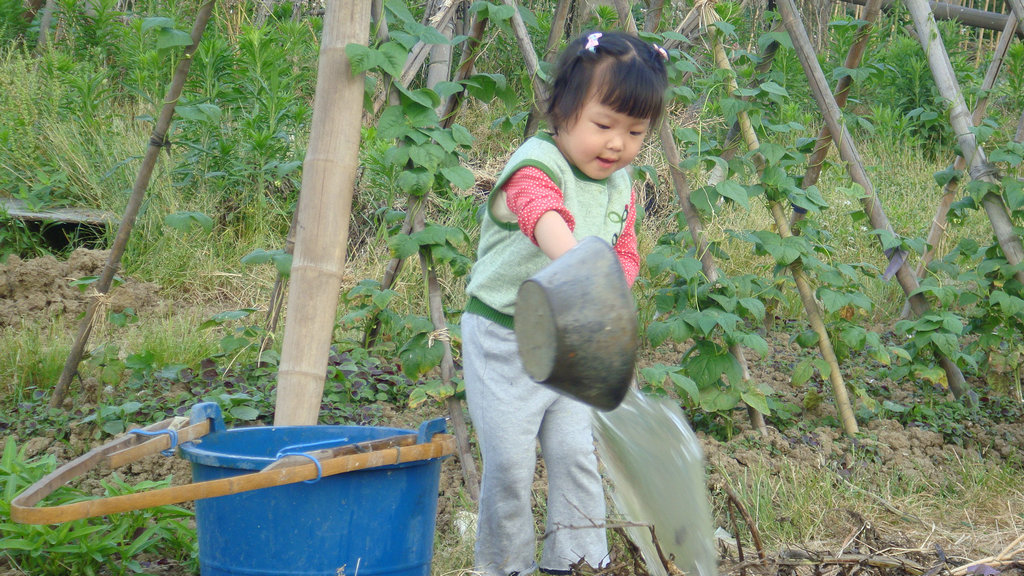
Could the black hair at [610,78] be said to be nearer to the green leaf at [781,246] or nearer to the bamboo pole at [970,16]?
the green leaf at [781,246]

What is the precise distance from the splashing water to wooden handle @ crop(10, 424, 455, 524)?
489mm

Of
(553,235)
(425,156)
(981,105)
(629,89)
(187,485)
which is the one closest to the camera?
(187,485)

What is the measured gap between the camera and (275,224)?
5.02 m

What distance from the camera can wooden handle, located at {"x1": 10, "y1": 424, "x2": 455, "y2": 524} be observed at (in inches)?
56.0

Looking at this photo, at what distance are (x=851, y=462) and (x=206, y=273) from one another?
10.1 feet

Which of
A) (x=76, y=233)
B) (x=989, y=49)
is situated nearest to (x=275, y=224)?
(x=76, y=233)

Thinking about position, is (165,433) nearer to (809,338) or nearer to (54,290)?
(809,338)

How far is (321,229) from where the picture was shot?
84.7 inches

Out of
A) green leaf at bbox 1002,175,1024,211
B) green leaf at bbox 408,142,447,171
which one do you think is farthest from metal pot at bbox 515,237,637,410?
green leaf at bbox 1002,175,1024,211

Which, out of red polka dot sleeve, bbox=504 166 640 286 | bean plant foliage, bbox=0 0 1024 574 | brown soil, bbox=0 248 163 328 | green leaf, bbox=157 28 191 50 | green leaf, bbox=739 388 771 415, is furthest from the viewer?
brown soil, bbox=0 248 163 328

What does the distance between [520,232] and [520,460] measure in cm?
52

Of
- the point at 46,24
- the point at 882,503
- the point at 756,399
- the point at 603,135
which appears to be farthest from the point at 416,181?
the point at 46,24

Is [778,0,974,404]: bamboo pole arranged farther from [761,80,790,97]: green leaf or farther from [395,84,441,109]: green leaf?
[395,84,441,109]: green leaf

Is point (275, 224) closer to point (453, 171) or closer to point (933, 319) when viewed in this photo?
point (453, 171)
